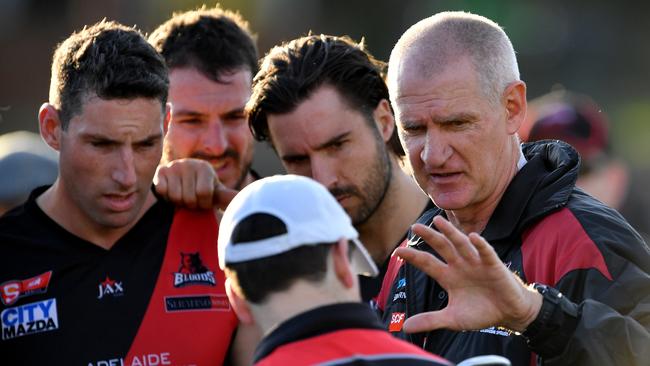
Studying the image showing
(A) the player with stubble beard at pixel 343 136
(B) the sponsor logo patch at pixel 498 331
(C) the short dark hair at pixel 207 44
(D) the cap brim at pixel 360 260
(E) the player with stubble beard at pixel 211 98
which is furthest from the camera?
(C) the short dark hair at pixel 207 44

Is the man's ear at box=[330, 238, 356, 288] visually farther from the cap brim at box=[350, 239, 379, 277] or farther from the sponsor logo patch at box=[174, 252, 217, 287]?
the sponsor logo patch at box=[174, 252, 217, 287]

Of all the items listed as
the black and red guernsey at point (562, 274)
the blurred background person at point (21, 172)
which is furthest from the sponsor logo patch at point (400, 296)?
the blurred background person at point (21, 172)

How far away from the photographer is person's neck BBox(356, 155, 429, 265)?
5344 mm

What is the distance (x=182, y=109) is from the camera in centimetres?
607

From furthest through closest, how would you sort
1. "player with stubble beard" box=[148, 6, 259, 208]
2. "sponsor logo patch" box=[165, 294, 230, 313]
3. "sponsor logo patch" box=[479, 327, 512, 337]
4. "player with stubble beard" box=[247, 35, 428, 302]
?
"player with stubble beard" box=[148, 6, 259, 208]
"player with stubble beard" box=[247, 35, 428, 302]
"sponsor logo patch" box=[165, 294, 230, 313]
"sponsor logo patch" box=[479, 327, 512, 337]

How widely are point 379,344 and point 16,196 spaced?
392cm

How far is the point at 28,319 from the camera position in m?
4.48

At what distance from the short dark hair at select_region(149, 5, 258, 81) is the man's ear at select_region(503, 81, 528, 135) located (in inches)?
89.1

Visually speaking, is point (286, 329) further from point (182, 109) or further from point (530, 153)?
point (182, 109)

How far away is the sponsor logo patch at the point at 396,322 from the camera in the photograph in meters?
4.23

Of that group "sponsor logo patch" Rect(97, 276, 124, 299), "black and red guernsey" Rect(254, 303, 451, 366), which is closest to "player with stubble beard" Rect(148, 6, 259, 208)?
"sponsor logo patch" Rect(97, 276, 124, 299)

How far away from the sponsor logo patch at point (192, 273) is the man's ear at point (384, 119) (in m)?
1.22

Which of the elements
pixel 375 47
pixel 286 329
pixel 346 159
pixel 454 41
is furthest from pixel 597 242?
pixel 375 47

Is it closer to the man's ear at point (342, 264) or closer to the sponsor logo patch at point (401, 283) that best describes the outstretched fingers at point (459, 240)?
the man's ear at point (342, 264)
